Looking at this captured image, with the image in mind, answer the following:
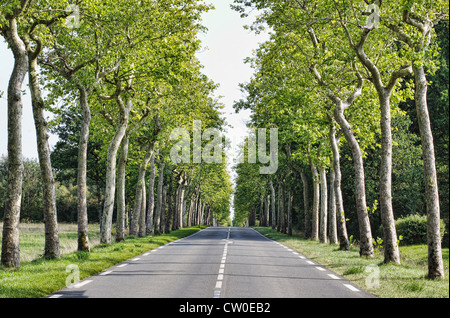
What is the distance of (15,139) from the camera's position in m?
12.0

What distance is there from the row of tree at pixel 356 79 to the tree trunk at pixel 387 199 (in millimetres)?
30

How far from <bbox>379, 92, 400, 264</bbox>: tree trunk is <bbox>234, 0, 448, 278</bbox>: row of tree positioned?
0.10 ft

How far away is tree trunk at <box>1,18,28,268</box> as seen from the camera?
463 inches

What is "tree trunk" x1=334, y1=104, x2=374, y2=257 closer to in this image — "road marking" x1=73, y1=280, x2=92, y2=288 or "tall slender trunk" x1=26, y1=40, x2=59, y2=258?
"road marking" x1=73, y1=280, x2=92, y2=288

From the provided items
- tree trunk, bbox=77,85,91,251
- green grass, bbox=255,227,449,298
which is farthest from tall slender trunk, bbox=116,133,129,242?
green grass, bbox=255,227,449,298

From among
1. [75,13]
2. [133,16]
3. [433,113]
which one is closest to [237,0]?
[133,16]

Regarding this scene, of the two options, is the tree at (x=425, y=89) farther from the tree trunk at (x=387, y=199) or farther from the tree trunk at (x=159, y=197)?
the tree trunk at (x=159, y=197)

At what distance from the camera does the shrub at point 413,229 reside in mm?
24150

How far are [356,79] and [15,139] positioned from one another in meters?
13.8

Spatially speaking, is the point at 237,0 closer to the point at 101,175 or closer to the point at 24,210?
the point at 101,175

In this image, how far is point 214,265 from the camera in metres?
14.1

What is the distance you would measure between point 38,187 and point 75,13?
6469 cm

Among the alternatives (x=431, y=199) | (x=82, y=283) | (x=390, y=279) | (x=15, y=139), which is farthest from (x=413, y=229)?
(x=15, y=139)

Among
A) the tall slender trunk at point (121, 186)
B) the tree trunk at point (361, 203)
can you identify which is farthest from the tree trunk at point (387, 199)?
the tall slender trunk at point (121, 186)
